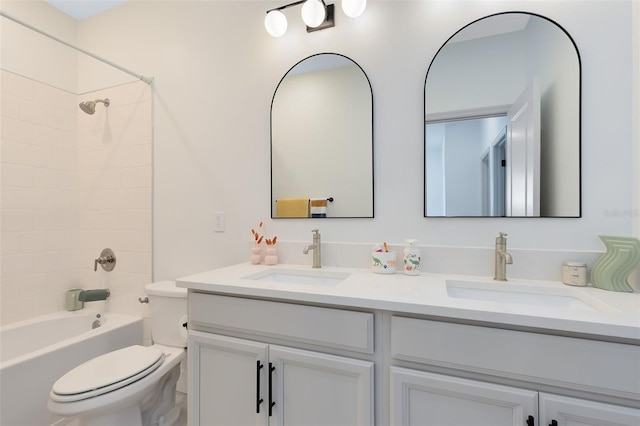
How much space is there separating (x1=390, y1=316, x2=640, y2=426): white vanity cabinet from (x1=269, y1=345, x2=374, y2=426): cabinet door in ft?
0.32

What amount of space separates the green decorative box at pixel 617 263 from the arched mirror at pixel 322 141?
0.88 meters

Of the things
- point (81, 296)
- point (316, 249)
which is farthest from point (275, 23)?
point (81, 296)

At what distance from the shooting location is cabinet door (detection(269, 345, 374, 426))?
3.18 ft

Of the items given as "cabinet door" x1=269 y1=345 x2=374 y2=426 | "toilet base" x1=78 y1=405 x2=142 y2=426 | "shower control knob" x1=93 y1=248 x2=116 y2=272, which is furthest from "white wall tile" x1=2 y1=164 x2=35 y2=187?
"cabinet door" x1=269 y1=345 x2=374 y2=426

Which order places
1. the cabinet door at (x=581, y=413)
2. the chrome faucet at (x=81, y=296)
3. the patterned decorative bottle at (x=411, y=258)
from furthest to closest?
the chrome faucet at (x=81, y=296) → the patterned decorative bottle at (x=411, y=258) → the cabinet door at (x=581, y=413)

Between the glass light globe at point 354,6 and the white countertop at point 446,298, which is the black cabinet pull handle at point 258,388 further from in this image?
the glass light globe at point 354,6

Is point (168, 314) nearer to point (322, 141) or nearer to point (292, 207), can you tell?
point (292, 207)

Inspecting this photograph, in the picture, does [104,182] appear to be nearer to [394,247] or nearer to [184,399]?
[184,399]

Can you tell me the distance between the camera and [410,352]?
91 centimetres

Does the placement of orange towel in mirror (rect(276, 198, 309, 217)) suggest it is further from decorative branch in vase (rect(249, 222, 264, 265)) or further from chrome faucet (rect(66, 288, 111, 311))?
chrome faucet (rect(66, 288, 111, 311))

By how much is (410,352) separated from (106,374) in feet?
4.05

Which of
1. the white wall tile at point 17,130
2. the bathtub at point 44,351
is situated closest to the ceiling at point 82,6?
the white wall tile at point 17,130

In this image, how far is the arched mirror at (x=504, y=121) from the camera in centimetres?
119

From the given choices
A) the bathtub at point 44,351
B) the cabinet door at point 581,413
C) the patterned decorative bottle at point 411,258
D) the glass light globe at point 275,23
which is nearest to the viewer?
the cabinet door at point 581,413
